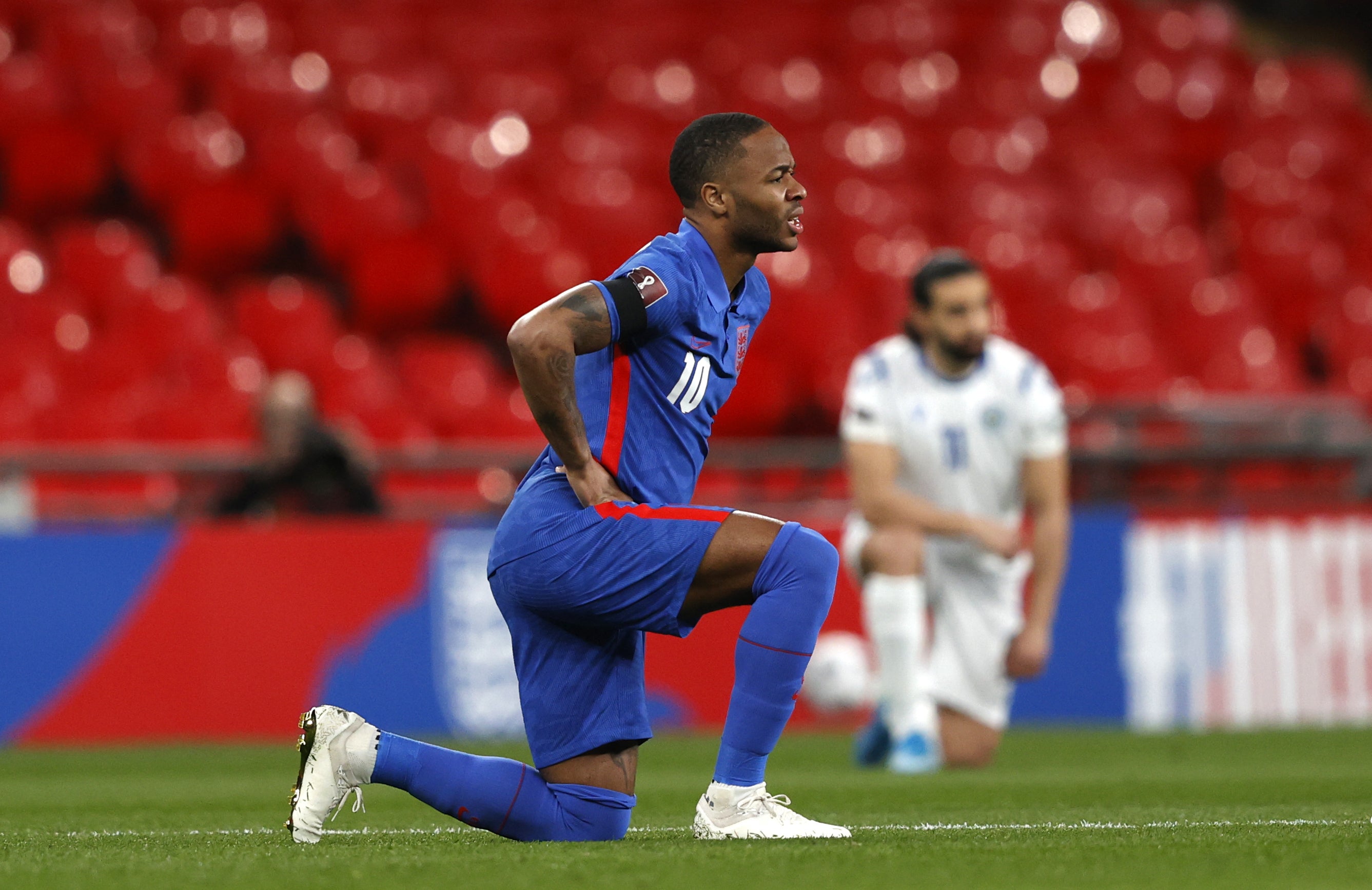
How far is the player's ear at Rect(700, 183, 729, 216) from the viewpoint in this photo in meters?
3.71

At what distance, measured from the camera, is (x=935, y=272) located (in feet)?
21.6

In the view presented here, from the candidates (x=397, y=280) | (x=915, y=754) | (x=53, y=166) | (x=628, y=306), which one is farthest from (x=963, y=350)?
(x=53, y=166)

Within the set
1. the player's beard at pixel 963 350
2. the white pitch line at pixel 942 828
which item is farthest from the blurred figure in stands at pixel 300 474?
the white pitch line at pixel 942 828

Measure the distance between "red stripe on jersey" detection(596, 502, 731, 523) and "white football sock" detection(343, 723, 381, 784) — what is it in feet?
2.11

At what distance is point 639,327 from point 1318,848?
1.66 m

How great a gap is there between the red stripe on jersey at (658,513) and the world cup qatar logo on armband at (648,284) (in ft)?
1.31

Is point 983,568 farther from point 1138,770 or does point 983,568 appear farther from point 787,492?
point 787,492

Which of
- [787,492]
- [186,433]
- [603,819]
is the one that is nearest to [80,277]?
[186,433]

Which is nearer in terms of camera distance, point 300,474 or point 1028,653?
point 1028,653

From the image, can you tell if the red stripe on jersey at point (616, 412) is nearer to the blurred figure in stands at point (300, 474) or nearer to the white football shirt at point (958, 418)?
the white football shirt at point (958, 418)

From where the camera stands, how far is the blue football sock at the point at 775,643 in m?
3.54

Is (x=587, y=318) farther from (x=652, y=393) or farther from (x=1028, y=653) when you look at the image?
(x=1028, y=653)

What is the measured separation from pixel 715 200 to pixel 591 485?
0.65 metres

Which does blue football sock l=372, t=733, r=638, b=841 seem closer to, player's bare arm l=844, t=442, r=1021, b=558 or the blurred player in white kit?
the blurred player in white kit
